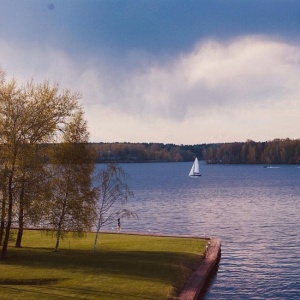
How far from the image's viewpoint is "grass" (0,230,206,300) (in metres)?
25.2

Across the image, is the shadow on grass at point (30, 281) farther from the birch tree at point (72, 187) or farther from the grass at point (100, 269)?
the birch tree at point (72, 187)

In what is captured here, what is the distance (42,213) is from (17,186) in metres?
2.51

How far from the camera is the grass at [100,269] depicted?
82.8 feet

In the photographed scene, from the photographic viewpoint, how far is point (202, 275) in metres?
31.1

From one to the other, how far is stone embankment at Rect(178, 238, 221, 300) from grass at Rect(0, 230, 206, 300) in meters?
0.46

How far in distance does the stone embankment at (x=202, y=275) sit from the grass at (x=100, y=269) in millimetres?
456

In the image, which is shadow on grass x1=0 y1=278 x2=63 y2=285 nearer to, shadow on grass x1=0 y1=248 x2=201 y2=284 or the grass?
the grass

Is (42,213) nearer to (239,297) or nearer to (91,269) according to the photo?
(91,269)

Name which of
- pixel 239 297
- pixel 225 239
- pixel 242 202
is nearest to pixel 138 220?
pixel 225 239

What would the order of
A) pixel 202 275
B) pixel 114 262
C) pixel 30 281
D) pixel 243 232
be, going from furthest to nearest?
pixel 243 232
pixel 114 262
pixel 202 275
pixel 30 281

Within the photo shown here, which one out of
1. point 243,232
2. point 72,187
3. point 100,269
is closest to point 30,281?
point 100,269

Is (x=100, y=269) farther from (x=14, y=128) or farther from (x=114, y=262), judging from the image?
(x=14, y=128)

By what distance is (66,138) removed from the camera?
1464 inches

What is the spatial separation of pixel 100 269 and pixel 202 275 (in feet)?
21.4
